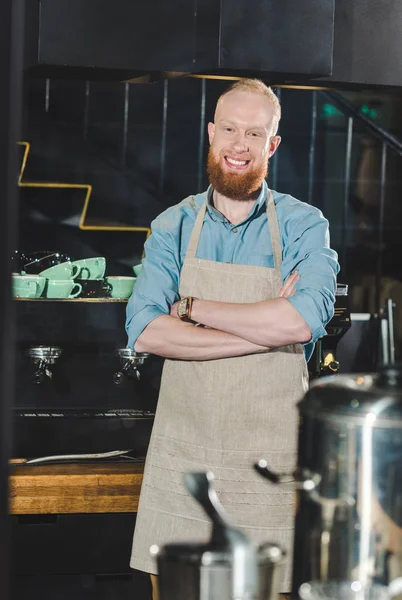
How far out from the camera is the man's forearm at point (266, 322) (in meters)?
2.48

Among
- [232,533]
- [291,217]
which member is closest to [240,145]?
[291,217]

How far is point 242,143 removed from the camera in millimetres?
2658

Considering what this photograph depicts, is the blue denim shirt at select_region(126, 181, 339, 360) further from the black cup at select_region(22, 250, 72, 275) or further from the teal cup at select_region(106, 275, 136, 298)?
the black cup at select_region(22, 250, 72, 275)

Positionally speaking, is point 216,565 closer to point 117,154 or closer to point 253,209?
point 253,209

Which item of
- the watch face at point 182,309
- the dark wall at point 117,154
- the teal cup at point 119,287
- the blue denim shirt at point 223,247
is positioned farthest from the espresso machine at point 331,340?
the dark wall at point 117,154

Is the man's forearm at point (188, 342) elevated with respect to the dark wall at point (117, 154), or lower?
lower

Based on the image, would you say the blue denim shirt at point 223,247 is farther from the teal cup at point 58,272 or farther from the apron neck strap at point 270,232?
the teal cup at point 58,272

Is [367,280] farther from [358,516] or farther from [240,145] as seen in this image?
[358,516]

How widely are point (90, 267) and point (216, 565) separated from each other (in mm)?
2540

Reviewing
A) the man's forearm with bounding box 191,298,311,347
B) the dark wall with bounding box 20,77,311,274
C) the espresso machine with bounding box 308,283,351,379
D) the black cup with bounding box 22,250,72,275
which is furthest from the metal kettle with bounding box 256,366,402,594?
the dark wall with bounding box 20,77,311,274

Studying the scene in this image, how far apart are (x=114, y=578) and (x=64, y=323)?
89 centimetres

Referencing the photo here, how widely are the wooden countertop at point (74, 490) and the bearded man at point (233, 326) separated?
706mm

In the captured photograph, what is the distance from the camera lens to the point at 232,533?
135cm

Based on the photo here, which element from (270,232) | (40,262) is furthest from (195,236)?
(40,262)
